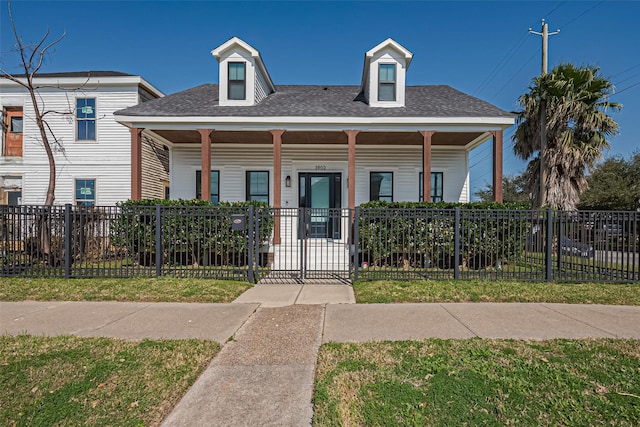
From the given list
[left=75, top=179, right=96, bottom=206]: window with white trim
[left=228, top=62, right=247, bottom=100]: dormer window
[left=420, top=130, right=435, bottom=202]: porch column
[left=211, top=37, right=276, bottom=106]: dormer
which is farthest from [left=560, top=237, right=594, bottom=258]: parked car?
[left=75, top=179, right=96, bottom=206]: window with white trim

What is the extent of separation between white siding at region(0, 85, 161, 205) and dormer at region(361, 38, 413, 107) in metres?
9.64

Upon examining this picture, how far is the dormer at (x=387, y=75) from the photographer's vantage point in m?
11.2

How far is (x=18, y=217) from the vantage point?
7.56 metres

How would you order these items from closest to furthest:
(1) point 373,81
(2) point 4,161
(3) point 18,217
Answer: (3) point 18,217
(1) point 373,81
(2) point 4,161

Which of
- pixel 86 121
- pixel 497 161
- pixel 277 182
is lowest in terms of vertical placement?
pixel 277 182

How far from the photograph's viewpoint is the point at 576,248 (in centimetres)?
741

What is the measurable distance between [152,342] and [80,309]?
2383 mm

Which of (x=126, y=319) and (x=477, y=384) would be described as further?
(x=126, y=319)

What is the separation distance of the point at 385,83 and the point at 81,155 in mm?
12360

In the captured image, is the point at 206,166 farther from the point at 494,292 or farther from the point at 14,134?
the point at 14,134

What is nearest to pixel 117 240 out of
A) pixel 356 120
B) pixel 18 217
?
pixel 18 217

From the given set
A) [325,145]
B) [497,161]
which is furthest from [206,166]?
[497,161]

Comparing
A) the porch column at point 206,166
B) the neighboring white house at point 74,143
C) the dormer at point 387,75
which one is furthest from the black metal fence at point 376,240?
the neighboring white house at point 74,143

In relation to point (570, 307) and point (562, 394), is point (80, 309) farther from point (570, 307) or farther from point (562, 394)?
point (570, 307)
